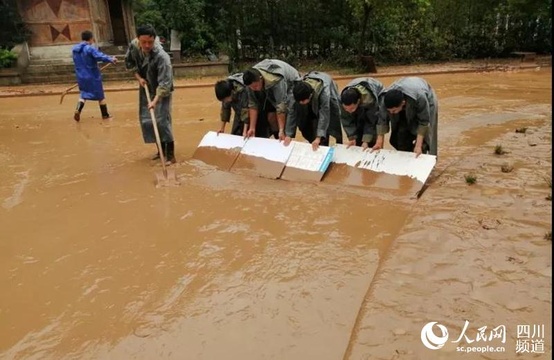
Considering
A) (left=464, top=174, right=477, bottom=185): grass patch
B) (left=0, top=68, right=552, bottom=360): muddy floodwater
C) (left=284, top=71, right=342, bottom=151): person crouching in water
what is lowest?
(left=0, top=68, right=552, bottom=360): muddy floodwater

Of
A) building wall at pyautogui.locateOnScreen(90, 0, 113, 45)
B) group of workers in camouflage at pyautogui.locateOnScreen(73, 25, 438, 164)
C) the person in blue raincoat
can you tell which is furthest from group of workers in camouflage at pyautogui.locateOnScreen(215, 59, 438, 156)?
building wall at pyautogui.locateOnScreen(90, 0, 113, 45)

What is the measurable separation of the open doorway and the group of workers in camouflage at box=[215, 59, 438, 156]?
43.8 ft

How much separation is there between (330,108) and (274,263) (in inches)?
82.3

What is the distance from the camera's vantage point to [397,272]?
2.75 metres

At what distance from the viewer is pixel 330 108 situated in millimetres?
4594

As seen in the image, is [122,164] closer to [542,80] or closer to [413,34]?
[542,80]

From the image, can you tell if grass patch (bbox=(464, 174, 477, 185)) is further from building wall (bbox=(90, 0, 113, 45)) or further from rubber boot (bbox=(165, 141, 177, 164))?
building wall (bbox=(90, 0, 113, 45))

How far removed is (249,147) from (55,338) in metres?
2.82

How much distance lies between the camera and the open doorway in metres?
16.4

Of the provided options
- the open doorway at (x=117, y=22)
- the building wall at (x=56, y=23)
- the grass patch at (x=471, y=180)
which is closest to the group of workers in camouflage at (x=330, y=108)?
the grass patch at (x=471, y=180)

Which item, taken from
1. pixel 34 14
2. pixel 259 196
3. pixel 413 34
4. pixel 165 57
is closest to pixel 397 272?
pixel 259 196

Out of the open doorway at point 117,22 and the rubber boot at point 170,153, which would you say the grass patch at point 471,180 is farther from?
the open doorway at point 117,22

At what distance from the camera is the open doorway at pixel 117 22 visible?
53.8 ft

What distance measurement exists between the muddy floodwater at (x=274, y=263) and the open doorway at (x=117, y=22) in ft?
41.5
